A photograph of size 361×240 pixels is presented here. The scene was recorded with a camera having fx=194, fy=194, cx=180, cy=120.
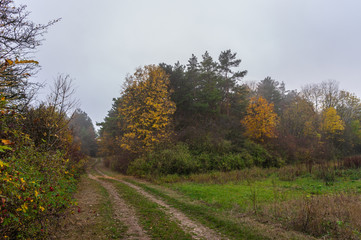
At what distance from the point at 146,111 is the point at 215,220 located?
17131mm

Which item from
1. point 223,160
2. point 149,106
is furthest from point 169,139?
point 223,160

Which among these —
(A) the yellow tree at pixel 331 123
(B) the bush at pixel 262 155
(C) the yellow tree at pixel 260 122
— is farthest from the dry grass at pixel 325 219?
(A) the yellow tree at pixel 331 123

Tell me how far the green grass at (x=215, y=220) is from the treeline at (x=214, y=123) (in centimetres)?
1006

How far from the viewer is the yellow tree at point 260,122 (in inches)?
1150

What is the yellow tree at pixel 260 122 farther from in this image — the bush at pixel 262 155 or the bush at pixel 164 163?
the bush at pixel 164 163

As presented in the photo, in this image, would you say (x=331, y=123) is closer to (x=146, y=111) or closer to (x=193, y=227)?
(x=146, y=111)

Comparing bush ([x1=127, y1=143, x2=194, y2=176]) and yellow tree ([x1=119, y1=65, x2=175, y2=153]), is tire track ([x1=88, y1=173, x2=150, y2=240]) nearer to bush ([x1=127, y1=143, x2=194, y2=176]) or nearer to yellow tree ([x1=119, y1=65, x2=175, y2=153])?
bush ([x1=127, y1=143, x2=194, y2=176])

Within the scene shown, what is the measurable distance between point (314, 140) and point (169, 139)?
3048 centimetres

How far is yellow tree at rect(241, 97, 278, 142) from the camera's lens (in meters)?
29.2

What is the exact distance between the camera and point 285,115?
131 feet

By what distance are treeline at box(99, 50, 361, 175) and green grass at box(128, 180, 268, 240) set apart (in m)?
10.1

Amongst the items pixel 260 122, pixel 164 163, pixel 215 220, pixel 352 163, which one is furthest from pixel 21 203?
pixel 260 122

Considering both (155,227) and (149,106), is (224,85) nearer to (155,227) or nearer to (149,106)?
(149,106)

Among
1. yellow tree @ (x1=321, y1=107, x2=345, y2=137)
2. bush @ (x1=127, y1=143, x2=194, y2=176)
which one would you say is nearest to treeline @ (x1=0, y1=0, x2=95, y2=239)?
bush @ (x1=127, y1=143, x2=194, y2=176)
